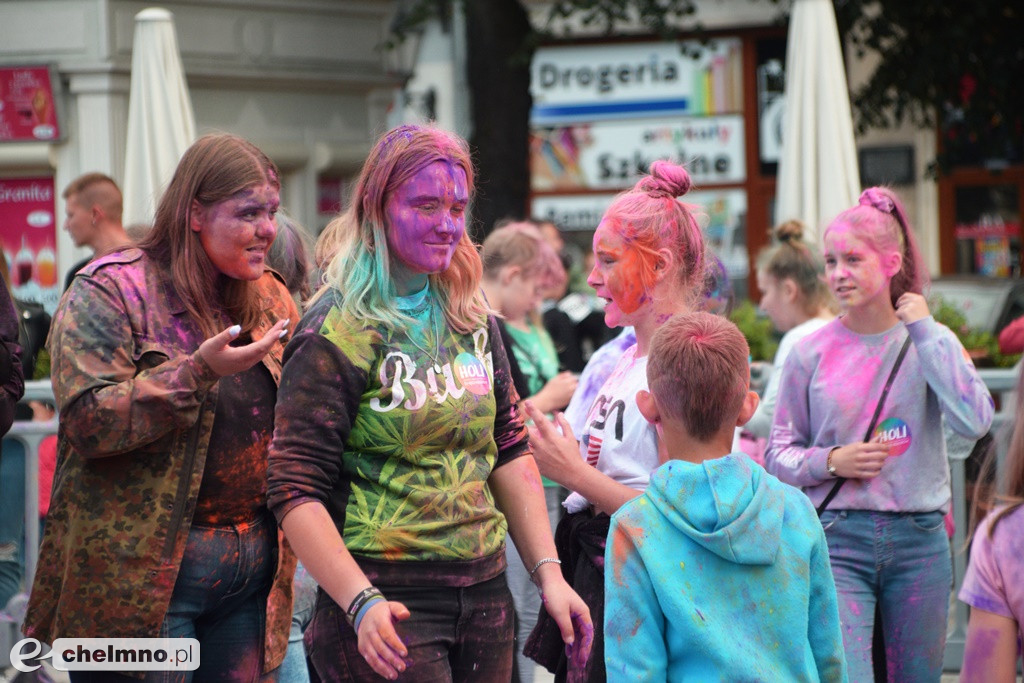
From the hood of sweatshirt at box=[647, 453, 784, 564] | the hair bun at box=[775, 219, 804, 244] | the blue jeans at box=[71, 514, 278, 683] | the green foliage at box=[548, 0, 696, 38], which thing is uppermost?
the green foliage at box=[548, 0, 696, 38]

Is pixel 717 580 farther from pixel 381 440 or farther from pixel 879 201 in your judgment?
pixel 879 201

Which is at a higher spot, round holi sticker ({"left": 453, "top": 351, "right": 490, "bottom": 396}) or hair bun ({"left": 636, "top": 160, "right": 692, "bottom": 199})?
hair bun ({"left": 636, "top": 160, "right": 692, "bottom": 199})

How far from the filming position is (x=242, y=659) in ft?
10.9

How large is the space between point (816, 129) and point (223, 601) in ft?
19.9

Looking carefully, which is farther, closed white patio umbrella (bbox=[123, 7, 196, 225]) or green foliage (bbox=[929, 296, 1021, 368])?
closed white patio umbrella (bbox=[123, 7, 196, 225])

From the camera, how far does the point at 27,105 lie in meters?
12.8

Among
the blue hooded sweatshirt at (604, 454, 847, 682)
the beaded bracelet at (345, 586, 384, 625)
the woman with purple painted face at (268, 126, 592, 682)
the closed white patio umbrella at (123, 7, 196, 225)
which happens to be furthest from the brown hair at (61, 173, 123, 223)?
the blue hooded sweatshirt at (604, 454, 847, 682)

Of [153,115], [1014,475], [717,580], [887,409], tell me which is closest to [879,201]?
[887,409]

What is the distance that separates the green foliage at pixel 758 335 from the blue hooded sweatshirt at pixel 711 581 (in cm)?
532

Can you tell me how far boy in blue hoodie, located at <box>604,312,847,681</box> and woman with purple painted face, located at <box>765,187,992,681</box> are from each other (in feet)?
3.85

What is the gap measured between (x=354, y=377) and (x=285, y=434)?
0.19m

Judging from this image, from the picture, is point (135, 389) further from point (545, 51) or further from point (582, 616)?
point (545, 51)

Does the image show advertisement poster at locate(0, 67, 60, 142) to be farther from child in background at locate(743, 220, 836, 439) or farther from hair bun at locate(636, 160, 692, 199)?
hair bun at locate(636, 160, 692, 199)

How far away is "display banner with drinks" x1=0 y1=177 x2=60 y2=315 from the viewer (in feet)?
43.1
